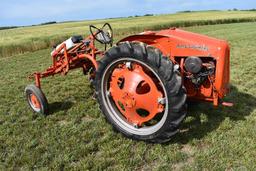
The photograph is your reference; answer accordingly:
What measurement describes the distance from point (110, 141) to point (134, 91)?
2.52 ft

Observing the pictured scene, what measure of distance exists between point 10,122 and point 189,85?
308cm

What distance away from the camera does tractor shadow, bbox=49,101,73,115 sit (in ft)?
19.1

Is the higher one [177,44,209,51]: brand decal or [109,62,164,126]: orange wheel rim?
[177,44,209,51]: brand decal

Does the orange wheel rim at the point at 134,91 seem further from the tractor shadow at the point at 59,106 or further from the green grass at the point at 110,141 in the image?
the tractor shadow at the point at 59,106

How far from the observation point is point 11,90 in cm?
755

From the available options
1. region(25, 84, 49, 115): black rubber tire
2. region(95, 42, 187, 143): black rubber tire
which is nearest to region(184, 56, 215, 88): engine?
region(95, 42, 187, 143): black rubber tire

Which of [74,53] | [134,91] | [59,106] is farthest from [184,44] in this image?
[59,106]

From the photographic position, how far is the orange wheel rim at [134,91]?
4.12 m

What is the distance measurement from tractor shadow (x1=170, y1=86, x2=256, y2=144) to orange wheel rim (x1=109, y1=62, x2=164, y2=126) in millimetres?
555

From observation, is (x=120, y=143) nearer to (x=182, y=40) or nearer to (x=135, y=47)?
(x=135, y=47)

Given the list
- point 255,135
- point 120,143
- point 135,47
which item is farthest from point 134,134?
point 255,135

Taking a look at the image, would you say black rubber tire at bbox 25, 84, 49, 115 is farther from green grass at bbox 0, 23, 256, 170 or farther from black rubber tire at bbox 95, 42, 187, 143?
black rubber tire at bbox 95, 42, 187, 143

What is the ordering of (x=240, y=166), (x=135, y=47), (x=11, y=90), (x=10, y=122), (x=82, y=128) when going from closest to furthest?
(x=240, y=166) → (x=135, y=47) → (x=82, y=128) → (x=10, y=122) → (x=11, y=90)

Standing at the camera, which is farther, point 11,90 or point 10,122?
point 11,90
